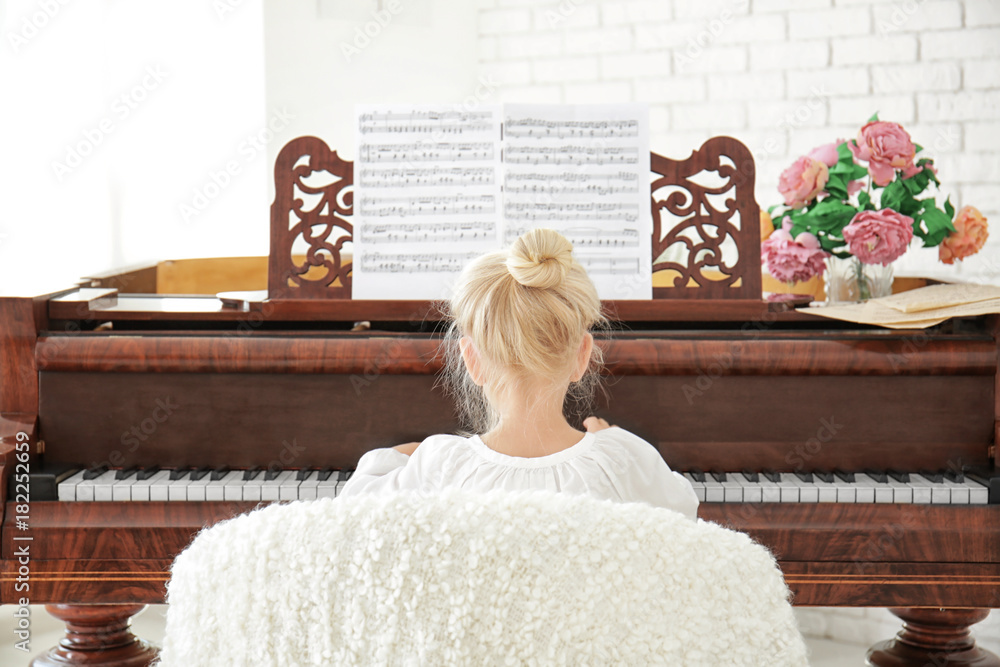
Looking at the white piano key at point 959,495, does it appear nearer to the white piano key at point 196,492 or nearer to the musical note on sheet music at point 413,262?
the musical note on sheet music at point 413,262

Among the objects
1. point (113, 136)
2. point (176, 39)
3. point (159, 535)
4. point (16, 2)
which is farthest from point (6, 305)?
point (176, 39)

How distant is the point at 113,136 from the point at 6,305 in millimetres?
2532

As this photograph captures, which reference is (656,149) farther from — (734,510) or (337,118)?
(734,510)

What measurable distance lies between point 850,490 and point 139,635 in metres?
2.33

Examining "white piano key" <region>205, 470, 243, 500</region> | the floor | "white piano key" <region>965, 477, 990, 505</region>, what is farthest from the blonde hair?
the floor

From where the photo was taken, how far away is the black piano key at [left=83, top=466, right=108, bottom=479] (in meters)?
1.67

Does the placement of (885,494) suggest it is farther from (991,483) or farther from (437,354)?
(437,354)

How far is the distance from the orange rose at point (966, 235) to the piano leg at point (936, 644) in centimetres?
82

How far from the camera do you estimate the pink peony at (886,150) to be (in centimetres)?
193

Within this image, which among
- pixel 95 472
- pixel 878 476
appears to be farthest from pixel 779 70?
pixel 95 472

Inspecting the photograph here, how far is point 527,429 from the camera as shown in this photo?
4.39 feet

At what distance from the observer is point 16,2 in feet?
10.5

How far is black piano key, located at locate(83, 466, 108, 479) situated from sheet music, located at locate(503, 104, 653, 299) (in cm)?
89

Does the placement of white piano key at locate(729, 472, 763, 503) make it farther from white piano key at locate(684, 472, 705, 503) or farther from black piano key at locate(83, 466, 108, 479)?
black piano key at locate(83, 466, 108, 479)
